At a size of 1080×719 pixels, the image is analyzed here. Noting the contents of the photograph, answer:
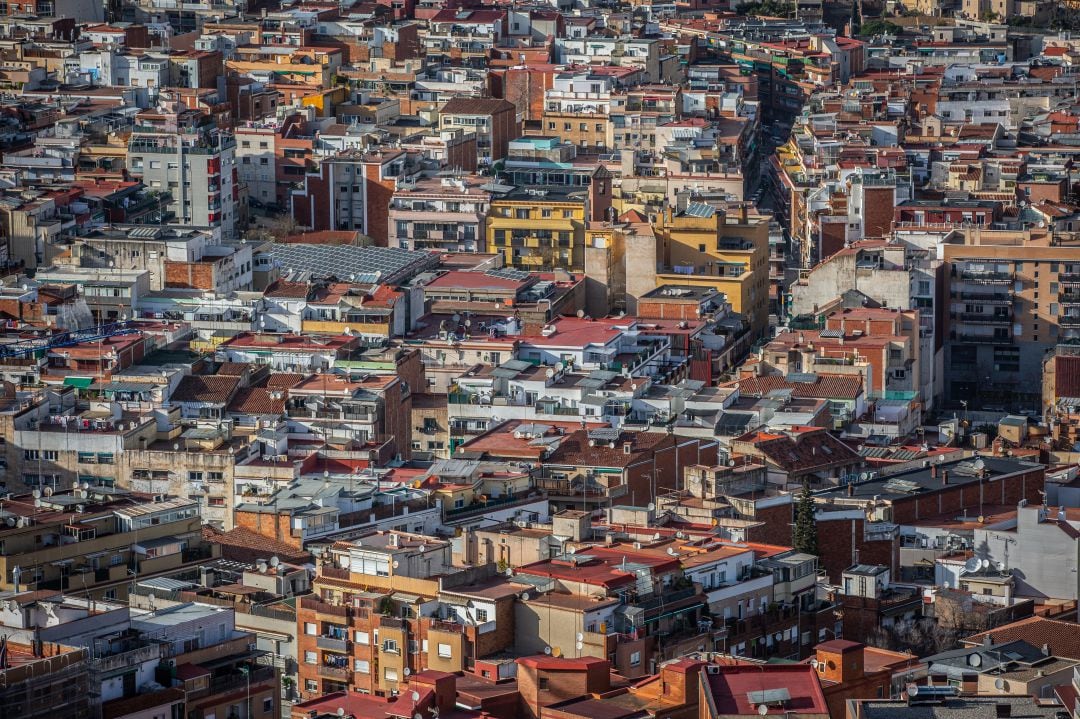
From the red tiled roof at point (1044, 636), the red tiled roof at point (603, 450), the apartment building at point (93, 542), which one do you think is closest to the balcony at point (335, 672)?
the apartment building at point (93, 542)

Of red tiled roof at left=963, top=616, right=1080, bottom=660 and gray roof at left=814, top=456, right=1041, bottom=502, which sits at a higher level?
red tiled roof at left=963, top=616, right=1080, bottom=660

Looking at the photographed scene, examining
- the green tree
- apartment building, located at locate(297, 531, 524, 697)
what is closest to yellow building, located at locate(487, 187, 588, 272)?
the green tree

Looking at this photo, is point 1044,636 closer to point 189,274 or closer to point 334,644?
point 334,644

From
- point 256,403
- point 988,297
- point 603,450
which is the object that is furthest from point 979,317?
point 256,403

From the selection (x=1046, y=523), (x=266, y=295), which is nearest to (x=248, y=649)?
(x=1046, y=523)

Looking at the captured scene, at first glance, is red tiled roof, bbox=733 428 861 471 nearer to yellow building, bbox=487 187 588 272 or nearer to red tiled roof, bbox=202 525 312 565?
red tiled roof, bbox=202 525 312 565

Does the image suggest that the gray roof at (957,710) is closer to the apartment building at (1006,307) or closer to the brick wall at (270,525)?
the brick wall at (270,525)
